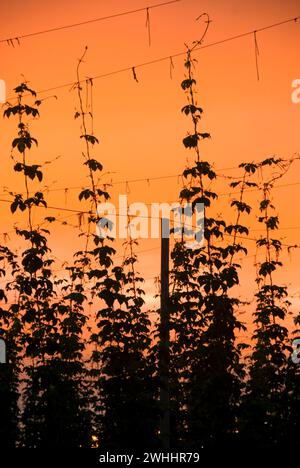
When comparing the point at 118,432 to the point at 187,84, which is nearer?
the point at 118,432

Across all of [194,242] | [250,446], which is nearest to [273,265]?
[194,242]

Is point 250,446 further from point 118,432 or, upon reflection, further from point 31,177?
point 31,177

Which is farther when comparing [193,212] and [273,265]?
[273,265]

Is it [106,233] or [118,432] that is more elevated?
[106,233]

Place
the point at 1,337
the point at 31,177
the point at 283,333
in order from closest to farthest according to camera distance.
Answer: the point at 31,177 → the point at 1,337 → the point at 283,333

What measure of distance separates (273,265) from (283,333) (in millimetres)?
1336

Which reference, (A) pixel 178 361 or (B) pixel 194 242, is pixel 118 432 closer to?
(A) pixel 178 361

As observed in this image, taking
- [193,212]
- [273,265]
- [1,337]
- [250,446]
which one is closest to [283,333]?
[273,265]

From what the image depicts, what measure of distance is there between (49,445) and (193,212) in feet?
15.4

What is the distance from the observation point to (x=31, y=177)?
33.6ft

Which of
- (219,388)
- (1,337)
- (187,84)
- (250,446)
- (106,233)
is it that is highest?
(187,84)

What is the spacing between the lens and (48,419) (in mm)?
11828

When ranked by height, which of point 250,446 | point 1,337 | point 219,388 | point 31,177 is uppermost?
point 31,177

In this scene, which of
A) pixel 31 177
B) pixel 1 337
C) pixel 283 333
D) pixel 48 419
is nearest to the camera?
pixel 31 177
